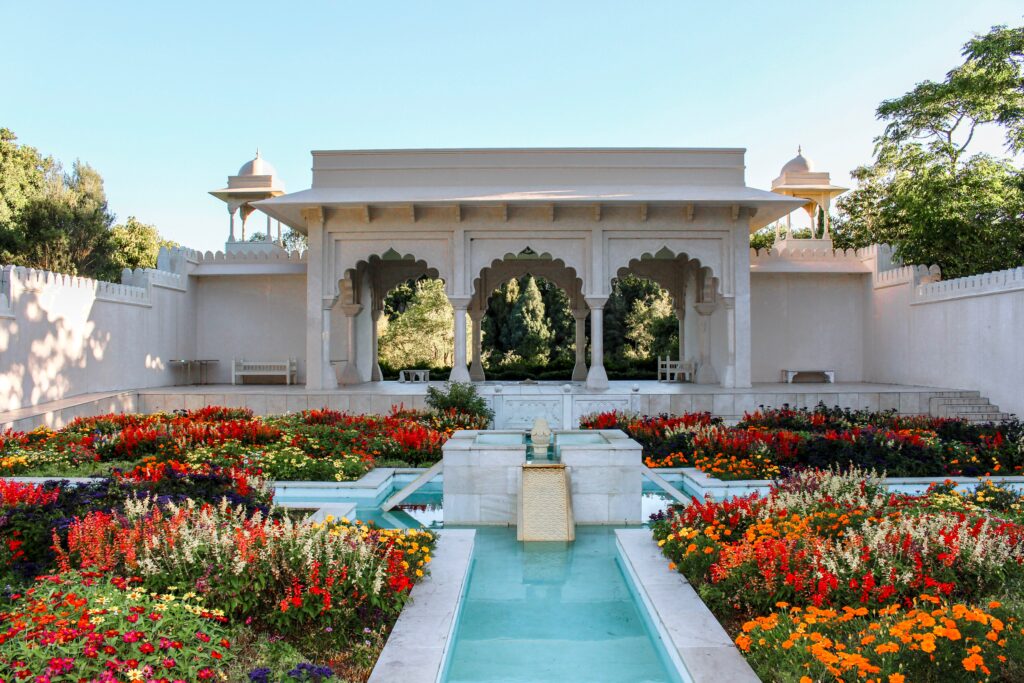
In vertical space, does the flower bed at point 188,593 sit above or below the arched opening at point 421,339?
below

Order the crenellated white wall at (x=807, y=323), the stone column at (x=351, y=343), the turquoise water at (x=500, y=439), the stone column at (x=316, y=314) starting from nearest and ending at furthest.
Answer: the turquoise water at (x=500, y=439), the stone column at (x=316, y=314), the crenellated white wall at (x=807, y=323), the stone column at (x=351, y=343)

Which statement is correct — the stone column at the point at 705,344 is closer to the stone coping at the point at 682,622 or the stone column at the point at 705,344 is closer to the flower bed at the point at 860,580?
the flower bed at the point at 860,580

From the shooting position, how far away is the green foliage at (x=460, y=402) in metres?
12.8

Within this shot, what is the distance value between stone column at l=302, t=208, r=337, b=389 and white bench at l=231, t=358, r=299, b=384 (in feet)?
7.76

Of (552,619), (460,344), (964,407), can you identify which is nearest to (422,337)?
(460,344)

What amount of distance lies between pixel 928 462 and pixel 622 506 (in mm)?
4206

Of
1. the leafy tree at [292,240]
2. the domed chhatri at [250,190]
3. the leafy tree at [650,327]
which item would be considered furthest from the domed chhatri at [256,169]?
the leafy tree at [292,240]

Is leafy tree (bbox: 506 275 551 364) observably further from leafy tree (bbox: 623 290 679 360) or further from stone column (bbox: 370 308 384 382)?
stone column (bbox: 370 308 384 382)

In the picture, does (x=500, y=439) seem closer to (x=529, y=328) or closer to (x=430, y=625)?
(x=430, y=625)

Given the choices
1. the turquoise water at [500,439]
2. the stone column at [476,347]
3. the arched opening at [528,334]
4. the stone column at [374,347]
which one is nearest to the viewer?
the turquoise water at [500,439]

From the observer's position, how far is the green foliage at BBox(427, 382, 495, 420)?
1281 centimetres

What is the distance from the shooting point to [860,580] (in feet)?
14.9

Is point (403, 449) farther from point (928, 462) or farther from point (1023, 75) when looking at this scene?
point (1023, 75)

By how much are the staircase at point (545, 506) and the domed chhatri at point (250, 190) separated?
13.9 metres
